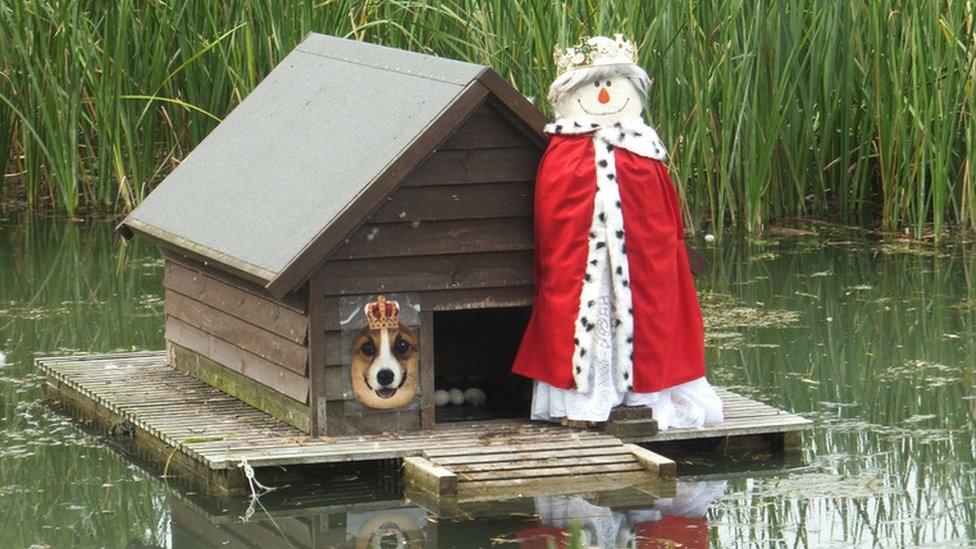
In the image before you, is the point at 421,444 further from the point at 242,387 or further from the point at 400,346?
the point at 242,387

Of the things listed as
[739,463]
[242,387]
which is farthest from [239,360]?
[739,463]

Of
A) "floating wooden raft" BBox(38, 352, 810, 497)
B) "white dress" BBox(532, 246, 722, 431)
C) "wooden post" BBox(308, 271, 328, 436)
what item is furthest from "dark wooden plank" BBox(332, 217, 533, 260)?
"floating wooden raft" BBox(38, 352, 810, 497)

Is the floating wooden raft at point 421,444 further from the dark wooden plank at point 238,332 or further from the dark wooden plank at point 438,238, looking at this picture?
the dark wooden plank at point 438,238

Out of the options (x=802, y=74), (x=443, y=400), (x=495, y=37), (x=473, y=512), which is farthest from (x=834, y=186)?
(x=473, y=512)

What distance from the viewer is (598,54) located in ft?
23.4

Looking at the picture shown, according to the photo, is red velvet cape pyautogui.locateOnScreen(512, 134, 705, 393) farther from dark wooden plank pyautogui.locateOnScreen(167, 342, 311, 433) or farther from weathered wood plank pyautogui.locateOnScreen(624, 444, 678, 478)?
dark wooden plank pyautogui.locateOnScreen(167, 342, 311, 433)

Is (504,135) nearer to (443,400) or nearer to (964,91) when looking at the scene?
Result: (443,400)

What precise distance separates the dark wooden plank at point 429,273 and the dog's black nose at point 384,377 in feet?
0.85

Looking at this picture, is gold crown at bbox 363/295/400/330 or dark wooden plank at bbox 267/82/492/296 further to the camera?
gold crown at bbox 363/295/400/330

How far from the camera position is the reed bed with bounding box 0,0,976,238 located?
434 inches

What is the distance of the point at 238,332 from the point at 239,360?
100 mm

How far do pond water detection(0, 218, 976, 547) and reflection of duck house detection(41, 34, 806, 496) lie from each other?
22 cm

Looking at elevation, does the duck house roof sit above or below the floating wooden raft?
above

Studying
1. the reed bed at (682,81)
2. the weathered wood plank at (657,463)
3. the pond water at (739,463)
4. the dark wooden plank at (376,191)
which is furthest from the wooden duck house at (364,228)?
the reed bed at (682,81)
